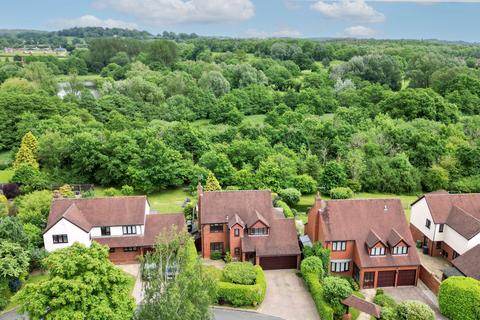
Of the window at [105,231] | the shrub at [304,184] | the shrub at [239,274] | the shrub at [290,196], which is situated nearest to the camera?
the shrub at [239,274]

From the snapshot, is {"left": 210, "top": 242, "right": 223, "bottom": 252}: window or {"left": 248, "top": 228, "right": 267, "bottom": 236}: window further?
{"left": 210, "top": 242, "right": 223, "bottom": 252}: window

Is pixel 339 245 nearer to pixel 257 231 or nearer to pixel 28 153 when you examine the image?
pixel 257 231

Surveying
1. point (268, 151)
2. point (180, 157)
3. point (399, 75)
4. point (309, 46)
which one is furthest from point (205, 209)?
point (309, 46)

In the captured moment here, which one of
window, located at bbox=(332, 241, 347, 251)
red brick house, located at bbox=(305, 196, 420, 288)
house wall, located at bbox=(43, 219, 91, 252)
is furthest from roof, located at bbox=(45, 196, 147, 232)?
window, located at bbox=(332, 241, 347, 251)

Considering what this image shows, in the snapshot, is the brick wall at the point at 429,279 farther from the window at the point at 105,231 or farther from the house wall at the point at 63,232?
the house wall at the point at 63,232

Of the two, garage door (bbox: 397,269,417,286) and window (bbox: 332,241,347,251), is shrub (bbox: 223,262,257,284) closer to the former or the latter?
window (bbox: 332,241,347,251)

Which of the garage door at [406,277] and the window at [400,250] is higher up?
the window at [400,250]

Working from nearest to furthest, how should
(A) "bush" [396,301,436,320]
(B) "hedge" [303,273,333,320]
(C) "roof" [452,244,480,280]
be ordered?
(A) "bush" [396,301,436,320] → (B) "hedge" [303,273,333,320] → (C) "roof" [452,244,480,280]

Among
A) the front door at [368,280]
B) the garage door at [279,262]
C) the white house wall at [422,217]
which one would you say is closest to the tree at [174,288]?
the garage door at [279,262]
